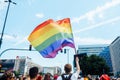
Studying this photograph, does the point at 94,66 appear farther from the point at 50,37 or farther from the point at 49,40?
the point at 49,40

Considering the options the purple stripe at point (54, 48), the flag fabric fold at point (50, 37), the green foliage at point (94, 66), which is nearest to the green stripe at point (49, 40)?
the flag fabric fold at point (50, 37)

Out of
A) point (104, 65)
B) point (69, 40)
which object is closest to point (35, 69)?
point (69, 40)

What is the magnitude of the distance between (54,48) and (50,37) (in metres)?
0.83

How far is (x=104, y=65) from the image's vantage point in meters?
89.9

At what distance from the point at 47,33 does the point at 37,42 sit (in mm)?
527

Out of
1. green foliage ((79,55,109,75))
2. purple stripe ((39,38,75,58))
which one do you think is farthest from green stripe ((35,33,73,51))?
green foliage ((79,55,109,75))

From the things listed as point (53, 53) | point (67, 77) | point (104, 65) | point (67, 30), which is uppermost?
point (104, 65)

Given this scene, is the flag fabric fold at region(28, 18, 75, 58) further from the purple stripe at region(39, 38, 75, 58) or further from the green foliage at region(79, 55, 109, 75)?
the green foliage at region(79, 55, 109, 75)

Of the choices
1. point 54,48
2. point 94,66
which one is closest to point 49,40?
point 54,48

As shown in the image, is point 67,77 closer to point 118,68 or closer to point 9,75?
point 9,75

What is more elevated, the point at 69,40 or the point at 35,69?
the point at 69,40

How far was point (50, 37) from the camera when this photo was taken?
10.4 metres

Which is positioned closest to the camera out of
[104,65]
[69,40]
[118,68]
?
[69,40]

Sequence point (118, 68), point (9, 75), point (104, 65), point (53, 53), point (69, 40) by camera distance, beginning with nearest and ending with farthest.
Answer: point (9, 75) → point (69, 40) → point (53, 53) → point (104, 65) → point (118, 68)
